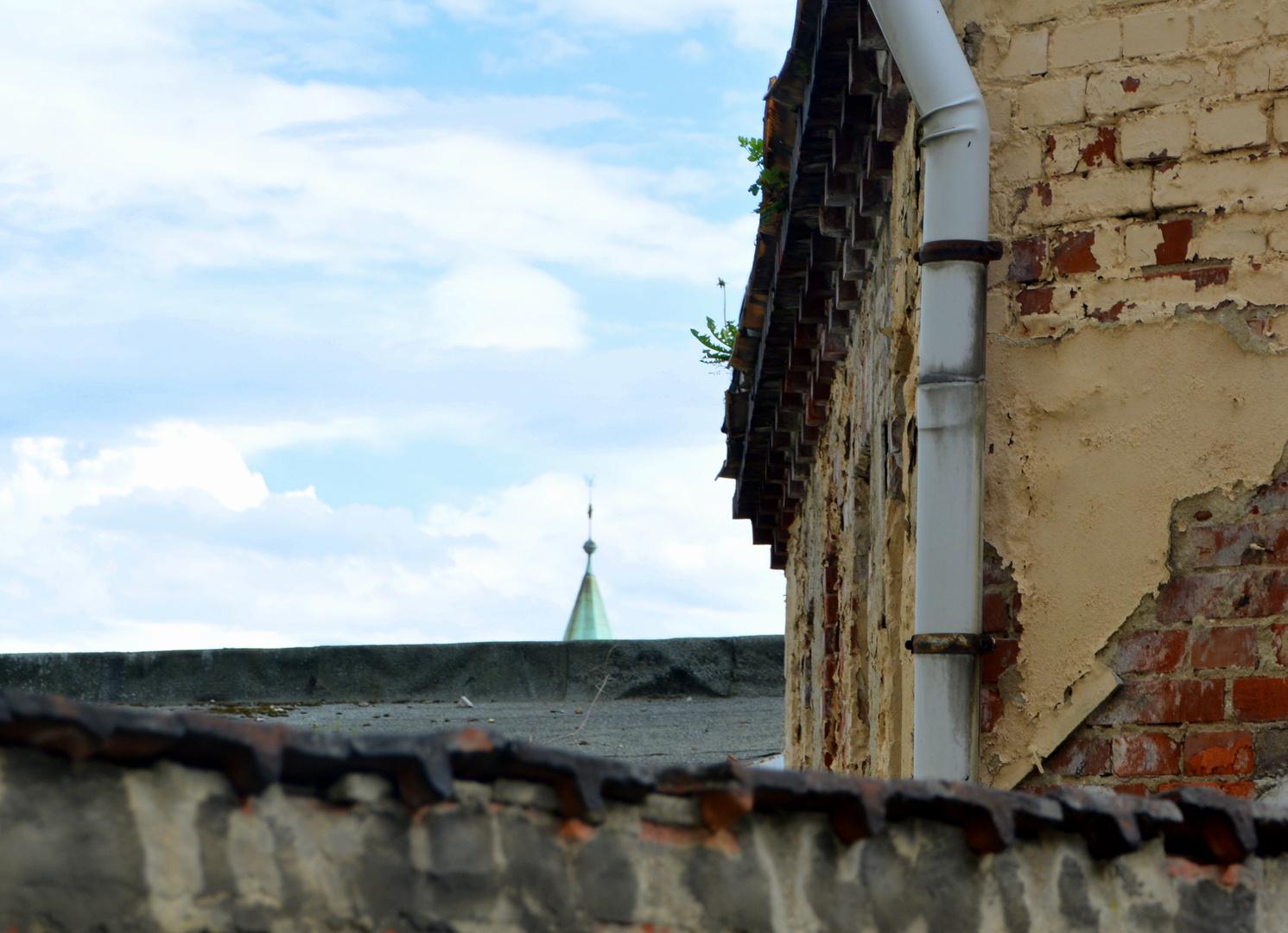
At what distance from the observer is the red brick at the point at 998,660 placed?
9.59ft

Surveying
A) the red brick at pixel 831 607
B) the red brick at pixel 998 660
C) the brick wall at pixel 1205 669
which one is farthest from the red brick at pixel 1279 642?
the red brick at pixel 831 607

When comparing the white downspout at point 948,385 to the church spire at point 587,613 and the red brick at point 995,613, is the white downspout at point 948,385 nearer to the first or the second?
the red brick at point 995,613

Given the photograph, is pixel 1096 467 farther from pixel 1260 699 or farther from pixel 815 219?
pixel 815 219

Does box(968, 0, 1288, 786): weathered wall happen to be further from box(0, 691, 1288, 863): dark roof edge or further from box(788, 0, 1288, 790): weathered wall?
box(0, 691, 1288, 863): dark roof edge

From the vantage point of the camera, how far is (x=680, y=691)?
31.0ft

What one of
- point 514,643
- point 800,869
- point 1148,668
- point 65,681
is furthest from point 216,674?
point 800,869

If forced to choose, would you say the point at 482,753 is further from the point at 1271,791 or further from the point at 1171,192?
the point at 1171,192

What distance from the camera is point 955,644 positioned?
113 inches

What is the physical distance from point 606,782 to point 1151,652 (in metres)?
1.71

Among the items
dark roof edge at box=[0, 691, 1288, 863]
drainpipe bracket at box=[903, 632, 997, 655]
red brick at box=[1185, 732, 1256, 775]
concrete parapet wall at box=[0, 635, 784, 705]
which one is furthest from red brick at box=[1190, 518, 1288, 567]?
concrete parapet wall at box=[0, 635, 784, 705]

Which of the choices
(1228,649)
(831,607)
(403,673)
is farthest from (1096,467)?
(403,673)

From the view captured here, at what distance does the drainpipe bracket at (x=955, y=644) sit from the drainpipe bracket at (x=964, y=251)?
0.77 meters

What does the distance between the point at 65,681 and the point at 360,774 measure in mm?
8767

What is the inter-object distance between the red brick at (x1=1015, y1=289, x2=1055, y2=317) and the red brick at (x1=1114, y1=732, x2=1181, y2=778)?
2.93ft
